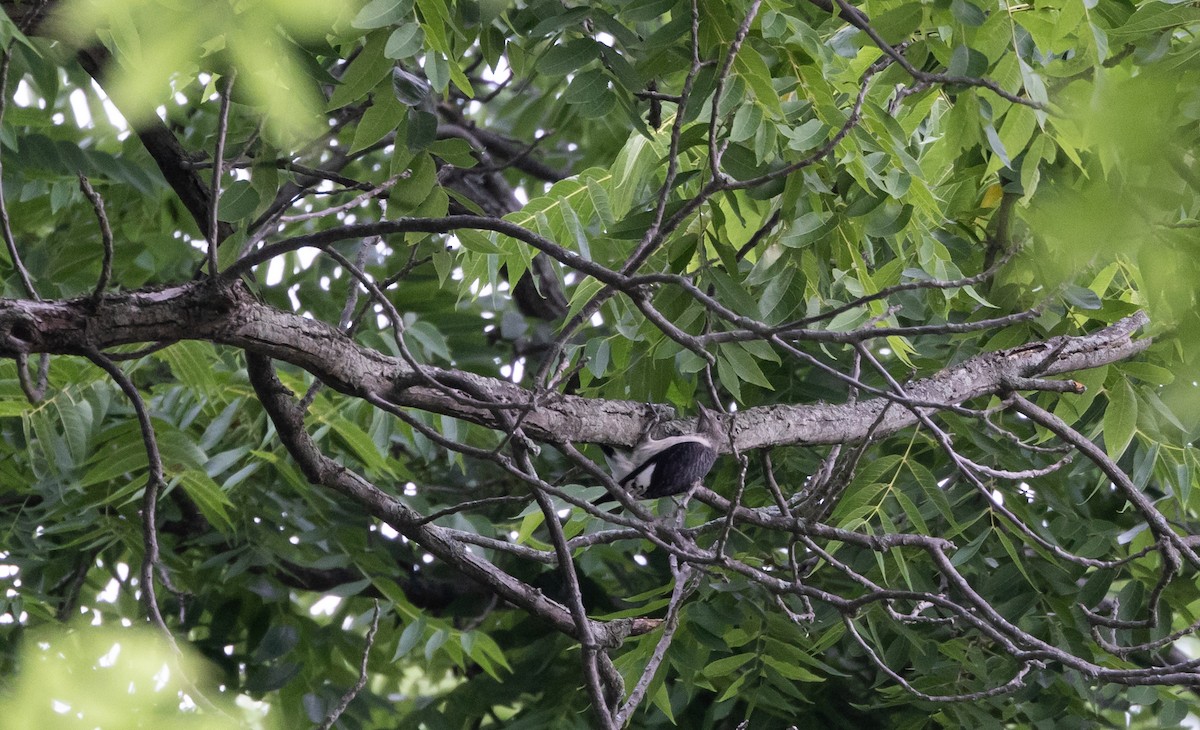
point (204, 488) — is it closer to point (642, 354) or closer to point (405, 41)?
point (642, 354)

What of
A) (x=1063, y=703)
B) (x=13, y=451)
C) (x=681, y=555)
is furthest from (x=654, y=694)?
(x=13, y=451)

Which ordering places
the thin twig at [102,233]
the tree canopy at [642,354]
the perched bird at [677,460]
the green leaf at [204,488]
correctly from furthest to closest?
the green leaf at [204,488] → the perched bird at [677,460] → the tree canopy at [642,354] → the thin twig at [102,233]

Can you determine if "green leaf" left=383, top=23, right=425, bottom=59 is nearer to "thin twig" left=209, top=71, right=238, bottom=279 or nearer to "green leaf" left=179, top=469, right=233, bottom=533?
"thin twig" left=209, top=71, right=238, bottom=279

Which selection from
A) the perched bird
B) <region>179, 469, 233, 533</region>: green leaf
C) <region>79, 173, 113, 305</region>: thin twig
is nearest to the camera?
<region>79, 173, 113, 305</region>: thin twig

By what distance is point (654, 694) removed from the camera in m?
3.50

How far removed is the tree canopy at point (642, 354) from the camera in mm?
2223

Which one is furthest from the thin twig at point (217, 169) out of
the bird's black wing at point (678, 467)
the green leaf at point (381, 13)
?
the bird's black wing at point (678, 467)

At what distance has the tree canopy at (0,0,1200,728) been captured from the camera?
2.22 m

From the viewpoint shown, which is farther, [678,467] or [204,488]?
[204,488]

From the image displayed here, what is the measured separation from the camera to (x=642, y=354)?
3.54 m

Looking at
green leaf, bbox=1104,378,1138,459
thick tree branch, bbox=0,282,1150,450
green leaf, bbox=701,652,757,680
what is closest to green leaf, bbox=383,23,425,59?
thick tree branch, bbox=0,282,1150,450

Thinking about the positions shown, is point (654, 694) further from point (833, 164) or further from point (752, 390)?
point (833, 164)

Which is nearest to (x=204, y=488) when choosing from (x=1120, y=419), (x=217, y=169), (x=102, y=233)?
(x=102, y=233)

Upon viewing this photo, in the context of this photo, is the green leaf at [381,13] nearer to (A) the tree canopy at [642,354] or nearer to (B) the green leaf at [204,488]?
(A) the tree canopy at [642,354]
